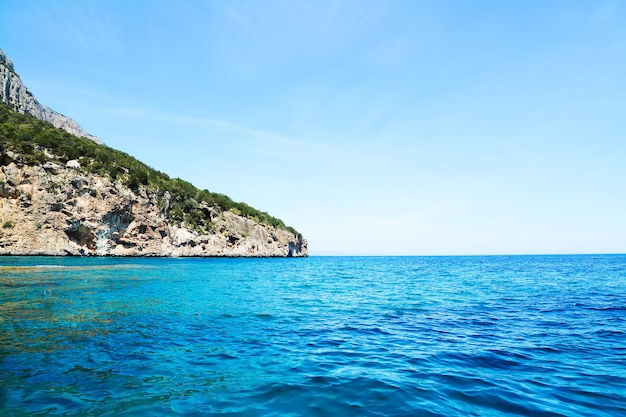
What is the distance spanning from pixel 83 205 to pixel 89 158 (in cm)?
1747

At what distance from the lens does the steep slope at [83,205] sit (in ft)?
228

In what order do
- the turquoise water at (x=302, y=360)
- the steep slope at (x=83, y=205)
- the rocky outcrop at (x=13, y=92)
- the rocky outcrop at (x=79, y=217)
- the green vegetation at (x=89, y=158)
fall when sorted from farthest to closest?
the rocky outcrop at (x=13, y=92)
the green vegetation at (x=89, y=158)
the steep slope at (x=83, y=205)
the rocky outcrop at (x=79, y=217)
the turquoise water at (x=302, y=360)

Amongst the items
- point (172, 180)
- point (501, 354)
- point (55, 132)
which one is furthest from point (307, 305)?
point (172, 180)

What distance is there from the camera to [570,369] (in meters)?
10.3

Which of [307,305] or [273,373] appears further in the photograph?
[307,305]

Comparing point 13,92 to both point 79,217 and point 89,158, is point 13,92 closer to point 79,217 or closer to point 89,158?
point 89,158

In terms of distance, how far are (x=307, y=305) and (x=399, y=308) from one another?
18.9ft

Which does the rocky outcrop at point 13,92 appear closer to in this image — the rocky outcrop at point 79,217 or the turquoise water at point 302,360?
the rocky outcrop at point 79,217

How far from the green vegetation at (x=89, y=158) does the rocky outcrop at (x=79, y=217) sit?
8.76 ft

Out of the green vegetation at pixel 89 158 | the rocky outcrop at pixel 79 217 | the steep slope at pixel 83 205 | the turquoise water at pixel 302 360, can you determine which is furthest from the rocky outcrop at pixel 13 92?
the turquoise water at pixel 302 360

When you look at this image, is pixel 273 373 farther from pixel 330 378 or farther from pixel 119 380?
pixel 119 380

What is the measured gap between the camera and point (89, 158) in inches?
3442

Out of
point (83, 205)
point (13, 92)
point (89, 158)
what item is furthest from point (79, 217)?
point (13, 92)

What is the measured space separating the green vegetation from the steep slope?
232mm
